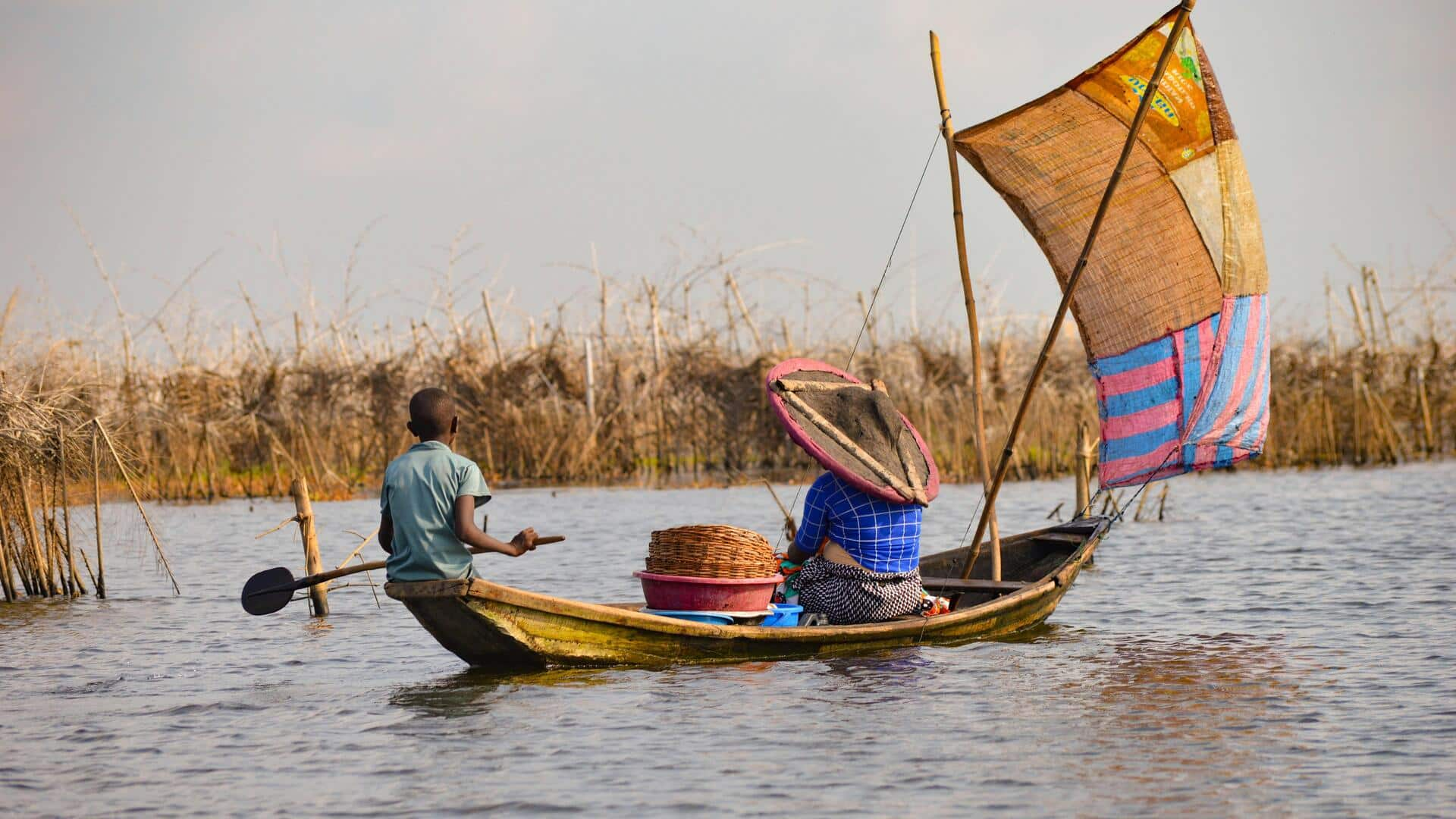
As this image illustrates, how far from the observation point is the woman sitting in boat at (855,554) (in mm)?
8977

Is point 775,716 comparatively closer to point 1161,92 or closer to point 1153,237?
point 1153,237

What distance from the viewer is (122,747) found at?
7328 mm

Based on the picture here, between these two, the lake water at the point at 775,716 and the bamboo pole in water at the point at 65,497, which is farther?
the bamboo pole in water at the point at 65,497

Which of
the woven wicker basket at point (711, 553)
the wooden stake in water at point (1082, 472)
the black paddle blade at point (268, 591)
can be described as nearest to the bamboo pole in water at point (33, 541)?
the black paddle blade at point (268, 591)

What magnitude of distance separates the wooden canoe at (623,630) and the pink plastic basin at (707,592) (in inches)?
6.6

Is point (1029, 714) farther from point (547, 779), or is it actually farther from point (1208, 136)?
point (1208, 136)

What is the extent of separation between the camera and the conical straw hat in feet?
28.7

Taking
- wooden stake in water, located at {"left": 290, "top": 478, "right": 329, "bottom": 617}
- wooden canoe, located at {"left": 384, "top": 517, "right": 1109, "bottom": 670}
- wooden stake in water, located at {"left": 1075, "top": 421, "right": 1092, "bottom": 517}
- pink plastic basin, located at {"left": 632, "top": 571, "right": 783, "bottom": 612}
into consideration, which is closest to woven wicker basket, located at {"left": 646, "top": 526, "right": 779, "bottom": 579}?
pink plastic basin, located at {"left": 632, "top": 571, "right": 783, "bottom": 612}

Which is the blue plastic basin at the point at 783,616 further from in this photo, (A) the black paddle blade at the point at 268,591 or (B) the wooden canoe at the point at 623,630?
(A) the black paddle blade at the point at 268,591

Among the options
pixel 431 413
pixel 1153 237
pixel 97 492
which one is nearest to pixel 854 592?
pixel 431 413

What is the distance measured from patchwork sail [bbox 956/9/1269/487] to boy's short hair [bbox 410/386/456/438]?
441cm

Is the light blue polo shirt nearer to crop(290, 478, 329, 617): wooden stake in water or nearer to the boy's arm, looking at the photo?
the boy's arm

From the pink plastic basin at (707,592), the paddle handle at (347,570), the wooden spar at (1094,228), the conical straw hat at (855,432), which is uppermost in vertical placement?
the wooden spar at (1094,228)

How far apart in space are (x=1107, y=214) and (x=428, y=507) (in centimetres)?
524
